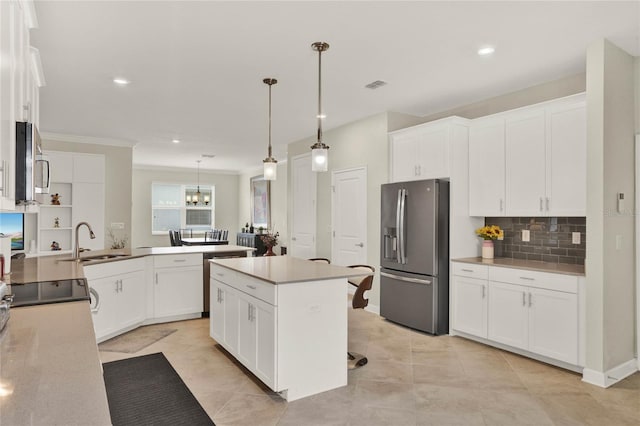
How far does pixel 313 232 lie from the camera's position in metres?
6.62

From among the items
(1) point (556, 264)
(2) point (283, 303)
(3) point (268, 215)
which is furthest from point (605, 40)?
(3) point (268, 215)

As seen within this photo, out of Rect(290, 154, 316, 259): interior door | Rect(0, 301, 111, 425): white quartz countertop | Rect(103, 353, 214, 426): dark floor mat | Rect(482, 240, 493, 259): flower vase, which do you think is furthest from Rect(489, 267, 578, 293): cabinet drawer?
Rect(0, 301, 111, 425): white quartz countertop

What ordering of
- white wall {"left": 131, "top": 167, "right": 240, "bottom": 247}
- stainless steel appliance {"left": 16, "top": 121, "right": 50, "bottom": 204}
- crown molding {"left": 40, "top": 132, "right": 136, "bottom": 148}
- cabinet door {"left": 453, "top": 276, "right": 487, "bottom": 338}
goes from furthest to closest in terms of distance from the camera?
1. white wall {"left": 131, "top": 167, "right": 240, "bottom": 247}
2. crown molding {"left": 40, "top": 132, "right": 136, "bottom": 148}
3. cabinet door {"left": 453, "top": 276, "right": 487, "bottom": 338}
4. stainless steel appliance {"left": 16, "top": 121, "right": 50, "bottom": 204}

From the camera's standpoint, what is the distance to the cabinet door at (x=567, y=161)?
3.49 meters

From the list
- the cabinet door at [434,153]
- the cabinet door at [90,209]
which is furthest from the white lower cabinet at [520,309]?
the cabinet door at [90,209]

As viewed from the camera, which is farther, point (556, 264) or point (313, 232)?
point (313, 232)

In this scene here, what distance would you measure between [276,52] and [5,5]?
2.06m

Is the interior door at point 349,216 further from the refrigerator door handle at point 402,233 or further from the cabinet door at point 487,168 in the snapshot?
the cabinet door at point 487,168

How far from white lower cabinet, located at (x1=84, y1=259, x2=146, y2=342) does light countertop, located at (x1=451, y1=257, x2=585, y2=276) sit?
3.50 metres

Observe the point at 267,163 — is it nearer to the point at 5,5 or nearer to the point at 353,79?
the point at 353,79

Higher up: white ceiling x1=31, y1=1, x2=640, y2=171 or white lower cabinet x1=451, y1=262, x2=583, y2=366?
white ceiling x1=31, y1=1, x2=640, y2=171

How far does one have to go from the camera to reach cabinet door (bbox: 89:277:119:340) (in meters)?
3.90

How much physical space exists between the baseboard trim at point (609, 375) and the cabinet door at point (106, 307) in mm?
4306

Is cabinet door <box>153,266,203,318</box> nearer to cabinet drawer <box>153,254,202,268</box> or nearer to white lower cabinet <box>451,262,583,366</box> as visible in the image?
cabinet drawer <box>153,254,202,268</box>
